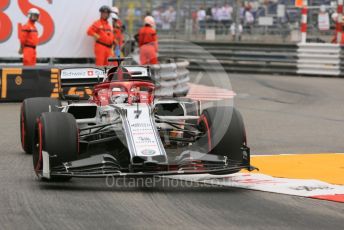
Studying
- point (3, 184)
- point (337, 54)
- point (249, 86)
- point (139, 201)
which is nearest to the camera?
point (139, 201)

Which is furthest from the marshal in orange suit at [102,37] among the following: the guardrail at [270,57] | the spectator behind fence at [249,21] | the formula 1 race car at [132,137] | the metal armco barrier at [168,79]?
the formula 1 race car at [132,137]

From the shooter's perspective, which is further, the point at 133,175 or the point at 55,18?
the point at 55,18

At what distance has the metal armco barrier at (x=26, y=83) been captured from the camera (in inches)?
666

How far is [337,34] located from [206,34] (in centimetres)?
465

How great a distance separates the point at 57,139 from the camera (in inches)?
310

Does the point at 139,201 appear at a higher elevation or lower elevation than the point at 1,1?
lower

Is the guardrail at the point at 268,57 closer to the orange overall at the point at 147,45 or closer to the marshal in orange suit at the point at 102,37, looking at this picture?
the orange overall at the point at 147,45

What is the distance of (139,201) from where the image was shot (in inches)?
284

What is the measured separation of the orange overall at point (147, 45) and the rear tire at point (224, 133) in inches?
498

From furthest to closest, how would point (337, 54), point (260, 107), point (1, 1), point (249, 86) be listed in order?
point (337, 54) < point (249, 86) < point (1, 1) < point (260, 107)

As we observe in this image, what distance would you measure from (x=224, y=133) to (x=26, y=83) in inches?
372

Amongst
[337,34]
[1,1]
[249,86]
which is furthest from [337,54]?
[1,1]

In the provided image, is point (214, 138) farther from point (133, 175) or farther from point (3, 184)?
point (3, 184)

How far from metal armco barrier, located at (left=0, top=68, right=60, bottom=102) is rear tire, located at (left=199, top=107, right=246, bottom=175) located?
9025 mm
